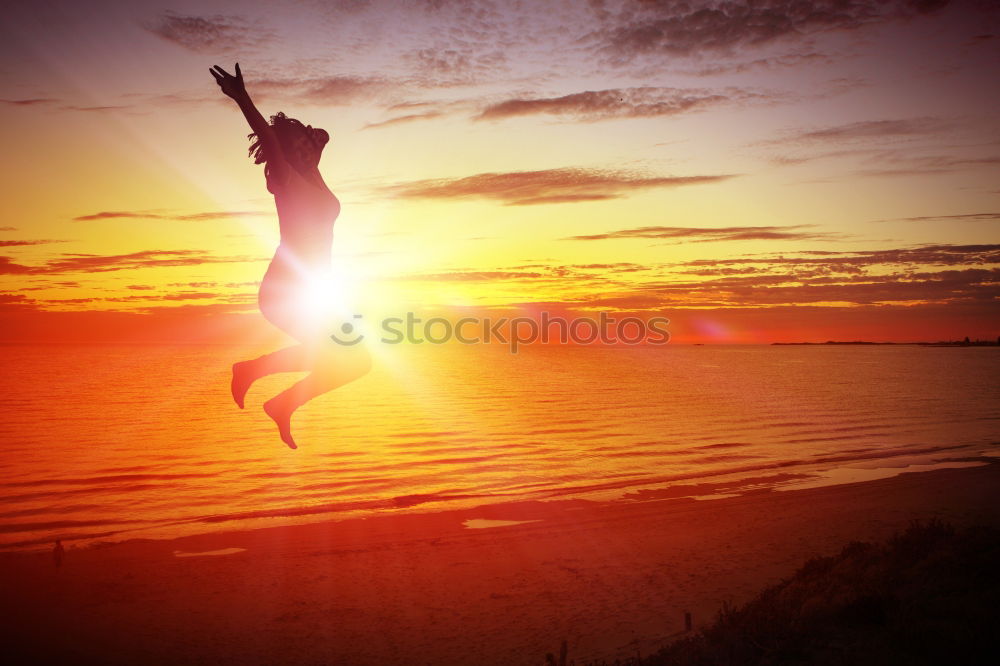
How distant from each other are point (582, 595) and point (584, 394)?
43.8 metres

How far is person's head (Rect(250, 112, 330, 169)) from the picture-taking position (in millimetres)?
2844

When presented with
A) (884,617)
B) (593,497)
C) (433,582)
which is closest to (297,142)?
(884,617)

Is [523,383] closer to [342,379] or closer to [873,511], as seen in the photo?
[873,511]

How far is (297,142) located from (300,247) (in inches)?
18.6

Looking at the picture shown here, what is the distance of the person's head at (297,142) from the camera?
284cm

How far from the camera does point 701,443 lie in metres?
27.5

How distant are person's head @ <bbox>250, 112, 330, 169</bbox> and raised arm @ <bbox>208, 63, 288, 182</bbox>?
1.7 inches

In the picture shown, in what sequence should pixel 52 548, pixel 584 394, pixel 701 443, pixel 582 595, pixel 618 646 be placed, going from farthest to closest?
pixel 584 394, pixel 701 443, pixel 52 548, pixel 582 595, pixel 618 646

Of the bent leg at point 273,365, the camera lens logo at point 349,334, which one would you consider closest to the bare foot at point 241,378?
the bent leg at point 273,365

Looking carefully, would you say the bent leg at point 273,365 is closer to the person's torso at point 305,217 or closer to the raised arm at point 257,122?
the person's torso at point 305,217

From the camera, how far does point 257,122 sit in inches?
109

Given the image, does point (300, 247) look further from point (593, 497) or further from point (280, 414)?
point (593, 497)

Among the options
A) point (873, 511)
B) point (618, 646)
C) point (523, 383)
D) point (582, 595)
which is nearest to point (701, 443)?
point (873, 511)

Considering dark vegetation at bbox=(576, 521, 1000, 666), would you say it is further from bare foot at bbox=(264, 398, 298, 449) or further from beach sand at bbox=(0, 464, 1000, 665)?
bare foot at bbox=(264, 398, 298, 449)
